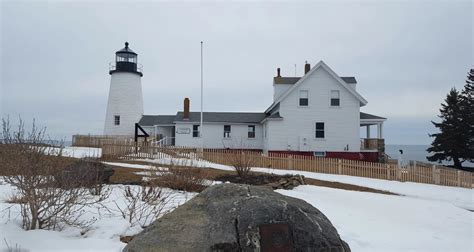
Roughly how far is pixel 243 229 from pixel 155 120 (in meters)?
35.5

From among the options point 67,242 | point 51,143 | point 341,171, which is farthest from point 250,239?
point 341,171

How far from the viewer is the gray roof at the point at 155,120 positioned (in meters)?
37.2

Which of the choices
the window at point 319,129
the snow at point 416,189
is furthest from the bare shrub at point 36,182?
the window at point 319,129

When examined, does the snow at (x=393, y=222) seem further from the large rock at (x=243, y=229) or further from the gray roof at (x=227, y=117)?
the gray roof at (x=227, y=117)

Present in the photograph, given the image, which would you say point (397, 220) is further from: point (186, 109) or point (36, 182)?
point (186, 109)

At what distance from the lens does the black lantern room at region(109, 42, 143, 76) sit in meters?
37.8

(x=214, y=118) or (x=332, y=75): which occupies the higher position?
(x=332, y=75)

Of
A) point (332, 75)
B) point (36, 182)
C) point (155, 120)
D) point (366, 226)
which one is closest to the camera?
point (36, 182)

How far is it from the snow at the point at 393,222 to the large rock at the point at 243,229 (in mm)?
2594

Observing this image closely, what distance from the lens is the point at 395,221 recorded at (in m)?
9.16

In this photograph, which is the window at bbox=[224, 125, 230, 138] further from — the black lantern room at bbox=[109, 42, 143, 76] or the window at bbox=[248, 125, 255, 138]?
the black lantern room at bbox=[109, 42, 143, 76]

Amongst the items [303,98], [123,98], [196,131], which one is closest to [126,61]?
[123,98]

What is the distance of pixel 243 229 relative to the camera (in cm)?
406

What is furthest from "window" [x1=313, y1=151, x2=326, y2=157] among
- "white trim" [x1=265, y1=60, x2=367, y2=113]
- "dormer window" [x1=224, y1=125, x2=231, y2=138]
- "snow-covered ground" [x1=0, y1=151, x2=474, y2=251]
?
"snow-covered ground" [x1=0, y1=151, x2=474, y2=251]
